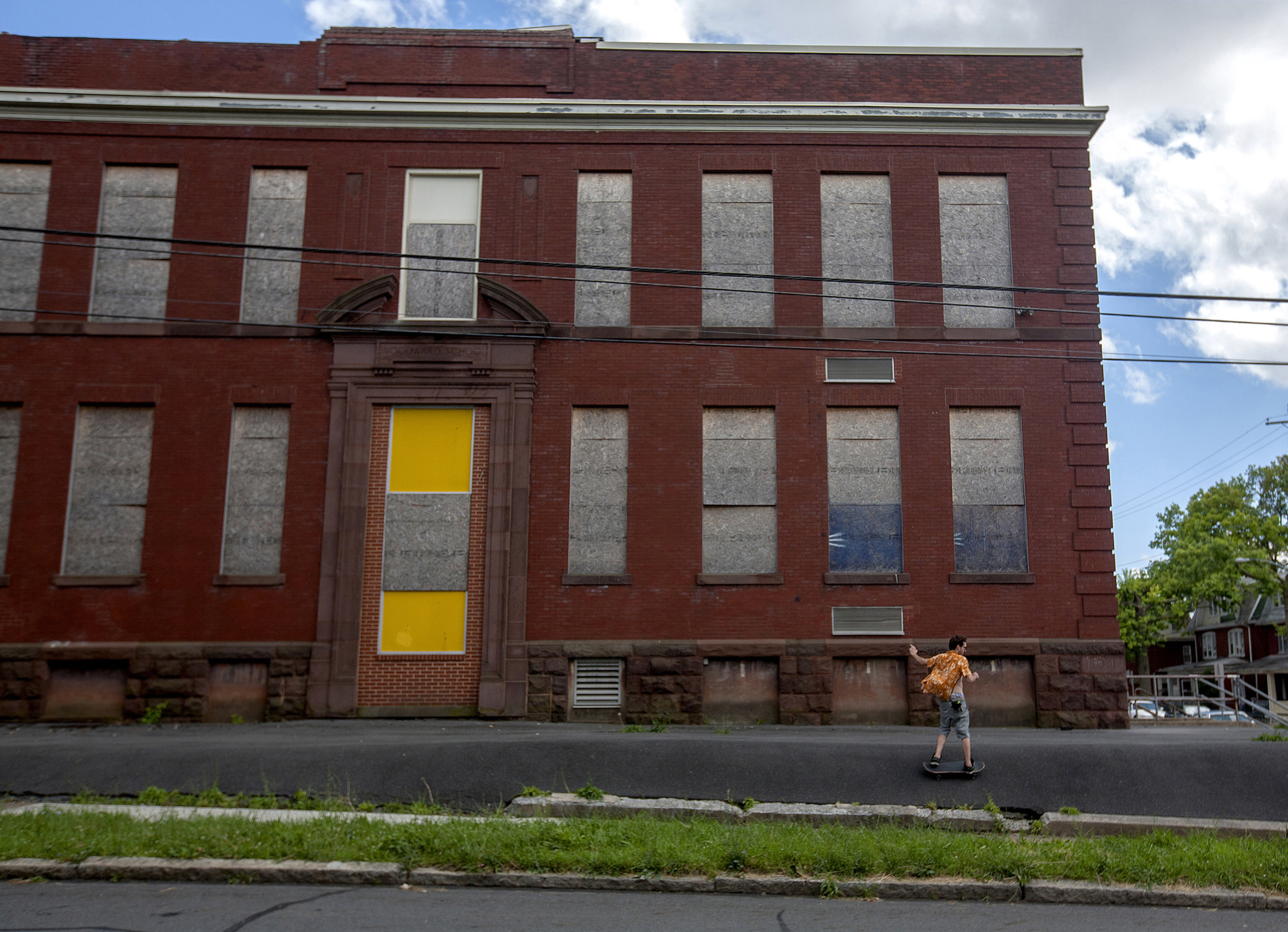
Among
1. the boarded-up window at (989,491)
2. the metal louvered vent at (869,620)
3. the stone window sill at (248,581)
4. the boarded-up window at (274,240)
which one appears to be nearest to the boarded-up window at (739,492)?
the metal louvered vent at (869,620)

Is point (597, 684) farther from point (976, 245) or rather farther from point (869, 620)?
point (976, 245)

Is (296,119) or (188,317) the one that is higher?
(296,119)

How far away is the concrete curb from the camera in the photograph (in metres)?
7.82

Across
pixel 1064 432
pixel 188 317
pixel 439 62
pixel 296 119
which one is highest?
pixel 439 62

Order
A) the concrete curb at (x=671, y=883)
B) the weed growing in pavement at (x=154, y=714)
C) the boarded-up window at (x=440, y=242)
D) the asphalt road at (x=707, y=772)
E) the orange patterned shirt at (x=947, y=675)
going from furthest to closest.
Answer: the boarded-up window at (x=440, y=242), the weed growing in pavement at (x=154, y=714), the orange patterned shirt at (x=947, y=675), the asphalt road at (x=707, y=772), the concrete curb at (x=671, y=883)

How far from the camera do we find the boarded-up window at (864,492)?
697 inches

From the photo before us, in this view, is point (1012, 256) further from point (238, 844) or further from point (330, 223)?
point (238, 844)

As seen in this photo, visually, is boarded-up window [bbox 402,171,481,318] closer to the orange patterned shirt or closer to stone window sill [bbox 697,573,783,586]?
stone window sill [bbox 697,573,783,586]

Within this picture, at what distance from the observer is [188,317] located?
18.1m

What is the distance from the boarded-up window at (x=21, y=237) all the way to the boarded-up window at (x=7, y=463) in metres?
1.71

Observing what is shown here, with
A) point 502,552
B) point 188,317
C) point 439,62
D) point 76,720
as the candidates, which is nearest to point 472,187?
point 439,62

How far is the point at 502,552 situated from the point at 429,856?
30.4 feet

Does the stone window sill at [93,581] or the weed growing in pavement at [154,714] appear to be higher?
the stone window sill at [93,581]

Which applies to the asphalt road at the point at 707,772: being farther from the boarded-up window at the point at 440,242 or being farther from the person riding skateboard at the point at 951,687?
the boarded-up window at the point at 440,242
